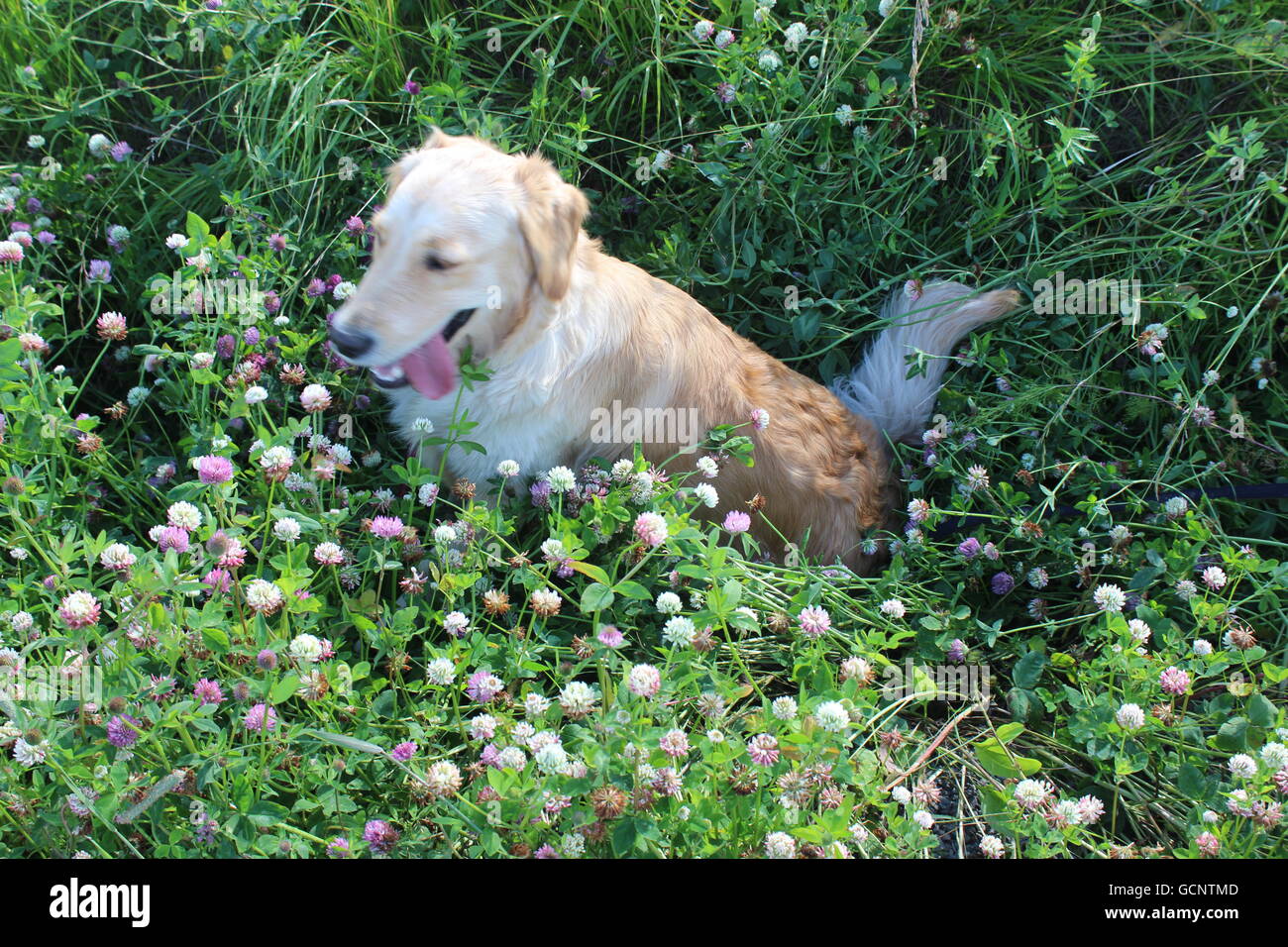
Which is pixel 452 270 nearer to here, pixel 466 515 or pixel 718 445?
pixel 466 515

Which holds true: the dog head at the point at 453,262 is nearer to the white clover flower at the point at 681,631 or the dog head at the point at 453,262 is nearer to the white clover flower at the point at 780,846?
the white clover flower at the point at 681,631

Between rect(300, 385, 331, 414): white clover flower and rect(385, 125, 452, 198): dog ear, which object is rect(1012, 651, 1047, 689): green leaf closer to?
rect(300, 385, 331, 414): white clover flower

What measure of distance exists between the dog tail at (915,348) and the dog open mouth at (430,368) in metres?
1.47

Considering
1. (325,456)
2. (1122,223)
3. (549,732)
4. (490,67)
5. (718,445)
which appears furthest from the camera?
(490,67)

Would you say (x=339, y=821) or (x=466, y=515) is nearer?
(x=339, y=821)

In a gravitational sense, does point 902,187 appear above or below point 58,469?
above

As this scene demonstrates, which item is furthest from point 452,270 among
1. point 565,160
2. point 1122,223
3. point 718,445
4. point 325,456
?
point 1122,223

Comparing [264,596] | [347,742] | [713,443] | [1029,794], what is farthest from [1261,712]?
[264,596]

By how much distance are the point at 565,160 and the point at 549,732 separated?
2.34 m

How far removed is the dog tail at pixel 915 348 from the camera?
3.20 m

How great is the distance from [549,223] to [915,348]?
1.34m

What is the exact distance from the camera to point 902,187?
3396 millimetres

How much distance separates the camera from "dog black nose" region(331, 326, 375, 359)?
2357mm

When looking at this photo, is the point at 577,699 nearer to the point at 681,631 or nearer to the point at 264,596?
the point at 681,631
